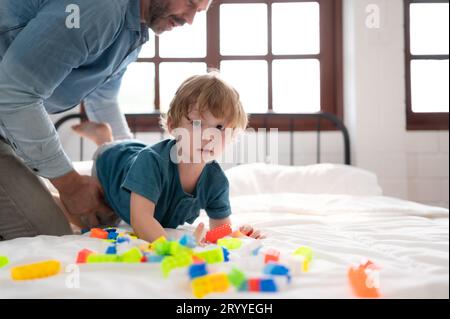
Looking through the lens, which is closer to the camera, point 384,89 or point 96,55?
point 96,55

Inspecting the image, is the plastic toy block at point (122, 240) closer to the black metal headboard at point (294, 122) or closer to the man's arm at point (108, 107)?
the man's arm at point (108, 107)

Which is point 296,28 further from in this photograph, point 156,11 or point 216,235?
point 216,235

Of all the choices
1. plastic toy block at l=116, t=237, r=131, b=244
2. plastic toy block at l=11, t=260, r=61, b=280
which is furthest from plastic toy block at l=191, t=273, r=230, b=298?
plastic toy block at l=116, t=237, r=131, b=244

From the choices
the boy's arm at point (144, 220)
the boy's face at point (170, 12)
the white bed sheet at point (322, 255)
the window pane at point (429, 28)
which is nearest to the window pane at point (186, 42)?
the window pane at point (429, 28)

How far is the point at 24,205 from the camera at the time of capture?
1140 mm

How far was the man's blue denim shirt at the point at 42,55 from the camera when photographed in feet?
3.35

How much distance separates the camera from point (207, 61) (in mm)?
2566

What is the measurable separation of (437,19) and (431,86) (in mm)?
345

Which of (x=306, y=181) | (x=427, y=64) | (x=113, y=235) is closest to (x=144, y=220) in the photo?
(x=113, y=235)

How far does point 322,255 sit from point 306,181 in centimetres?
122
